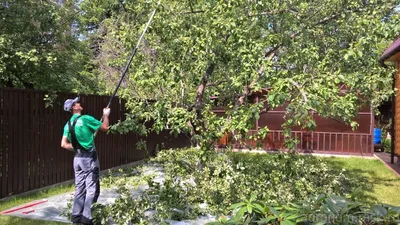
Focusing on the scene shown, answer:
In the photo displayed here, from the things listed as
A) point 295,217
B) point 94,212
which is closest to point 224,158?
point 94,212

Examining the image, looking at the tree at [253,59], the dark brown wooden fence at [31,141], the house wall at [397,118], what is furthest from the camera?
the house wall at [397,118]

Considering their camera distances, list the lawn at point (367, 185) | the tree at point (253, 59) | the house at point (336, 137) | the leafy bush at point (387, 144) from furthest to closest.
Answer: the leafy bush at point (387, 144) < the house at point (336, 137) < the lawn at point (367, 185) < the tree at point (253, 59)

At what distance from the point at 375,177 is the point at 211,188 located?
531 centimetres

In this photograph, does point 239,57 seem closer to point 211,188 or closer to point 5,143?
point 211,188

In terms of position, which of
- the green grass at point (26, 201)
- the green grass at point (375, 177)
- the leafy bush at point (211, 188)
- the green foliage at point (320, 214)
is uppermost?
the green foliage at point (320, 214)

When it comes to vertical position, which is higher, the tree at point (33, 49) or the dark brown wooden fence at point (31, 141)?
the tree at point (33, 49)

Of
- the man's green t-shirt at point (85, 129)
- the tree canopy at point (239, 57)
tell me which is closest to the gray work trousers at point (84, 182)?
the man's green t-shirt at point (85, 129)

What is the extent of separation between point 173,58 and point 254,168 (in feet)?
8.93

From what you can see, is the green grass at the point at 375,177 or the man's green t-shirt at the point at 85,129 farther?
the green grass at the point at 375,177

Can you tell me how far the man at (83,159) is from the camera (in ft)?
15.3

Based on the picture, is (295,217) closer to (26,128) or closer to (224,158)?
(224,158)

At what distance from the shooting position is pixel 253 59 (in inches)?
210

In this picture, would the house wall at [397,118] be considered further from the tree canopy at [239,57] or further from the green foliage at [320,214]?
the green foliage at [320,214]

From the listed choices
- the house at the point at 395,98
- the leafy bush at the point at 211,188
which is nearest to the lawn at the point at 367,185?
the leafy bush at the point at 211,188
